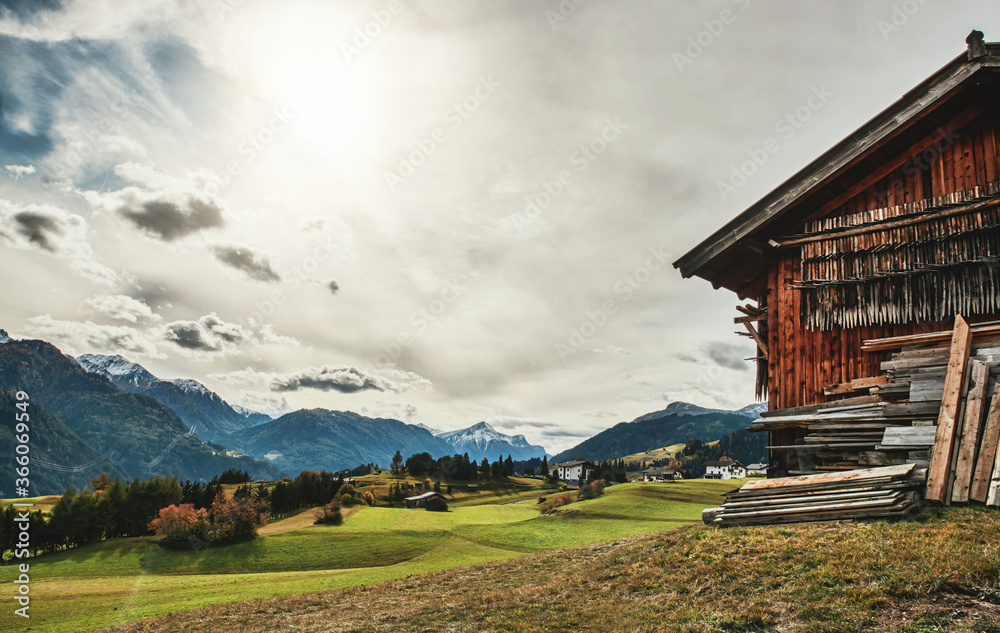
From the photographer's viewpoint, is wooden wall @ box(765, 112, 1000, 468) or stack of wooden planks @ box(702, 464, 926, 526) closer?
stack of wooden planks @ box(702, 464, 926, 526)

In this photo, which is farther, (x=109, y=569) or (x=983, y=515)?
(x=109, y=569)

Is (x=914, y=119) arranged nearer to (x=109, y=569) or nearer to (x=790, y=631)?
(x=790, y=631)

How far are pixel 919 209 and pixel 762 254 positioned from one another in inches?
175

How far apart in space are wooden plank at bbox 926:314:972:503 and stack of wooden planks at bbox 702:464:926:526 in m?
0.36

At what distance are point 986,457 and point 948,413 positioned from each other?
124cm

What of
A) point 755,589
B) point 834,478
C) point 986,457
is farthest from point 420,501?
point 986,457

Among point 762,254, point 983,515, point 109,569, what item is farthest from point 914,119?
point 109,569

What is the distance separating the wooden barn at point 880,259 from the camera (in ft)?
43.8

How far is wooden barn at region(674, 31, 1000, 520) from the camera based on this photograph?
13.4 meters

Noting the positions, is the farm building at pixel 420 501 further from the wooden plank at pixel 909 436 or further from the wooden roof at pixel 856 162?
the wooden plank at pixel 909 436

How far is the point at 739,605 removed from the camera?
8.62 meters

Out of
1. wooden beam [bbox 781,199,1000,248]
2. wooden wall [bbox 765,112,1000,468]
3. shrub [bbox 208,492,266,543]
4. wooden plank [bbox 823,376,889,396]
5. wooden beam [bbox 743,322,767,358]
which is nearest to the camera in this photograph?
wooden beam [bbox 781,199,1000,248]

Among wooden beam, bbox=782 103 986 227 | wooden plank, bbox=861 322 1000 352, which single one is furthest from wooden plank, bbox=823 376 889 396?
wooden beam, bbox=782 103 986 227

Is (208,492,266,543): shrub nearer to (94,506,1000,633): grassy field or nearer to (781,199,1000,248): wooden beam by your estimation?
(94,506,1000,633): grassy field
